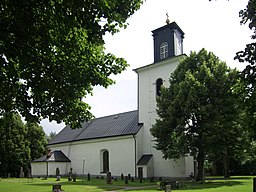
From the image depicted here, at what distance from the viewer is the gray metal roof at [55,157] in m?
45.4

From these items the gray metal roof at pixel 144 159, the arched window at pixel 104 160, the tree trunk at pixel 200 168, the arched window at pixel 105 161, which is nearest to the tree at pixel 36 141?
the arched window at pixel 104 160

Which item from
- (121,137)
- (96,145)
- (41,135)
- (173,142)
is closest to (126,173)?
(121,137)

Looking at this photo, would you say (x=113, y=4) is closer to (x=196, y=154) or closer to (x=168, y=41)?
(x=196, y=154)

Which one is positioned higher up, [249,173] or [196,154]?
[196,154]

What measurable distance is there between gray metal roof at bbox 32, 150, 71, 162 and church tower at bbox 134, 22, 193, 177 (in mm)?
15056

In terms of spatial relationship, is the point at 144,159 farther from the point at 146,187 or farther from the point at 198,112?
the point at 198,112

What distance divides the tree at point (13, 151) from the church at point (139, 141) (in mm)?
7752

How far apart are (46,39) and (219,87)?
2121 cm

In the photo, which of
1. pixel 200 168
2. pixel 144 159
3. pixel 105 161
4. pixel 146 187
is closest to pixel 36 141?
pixel 105 161

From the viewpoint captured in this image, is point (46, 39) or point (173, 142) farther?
point (173, 142)

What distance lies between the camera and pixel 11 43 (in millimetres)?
9023

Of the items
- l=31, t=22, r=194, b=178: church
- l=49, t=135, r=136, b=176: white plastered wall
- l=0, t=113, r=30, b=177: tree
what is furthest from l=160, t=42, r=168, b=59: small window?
l=0, t=113, r=30, b=177: tree

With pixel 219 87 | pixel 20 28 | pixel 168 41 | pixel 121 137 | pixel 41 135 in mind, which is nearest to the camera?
pixel 20 28

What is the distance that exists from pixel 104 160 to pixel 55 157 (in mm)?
8897
